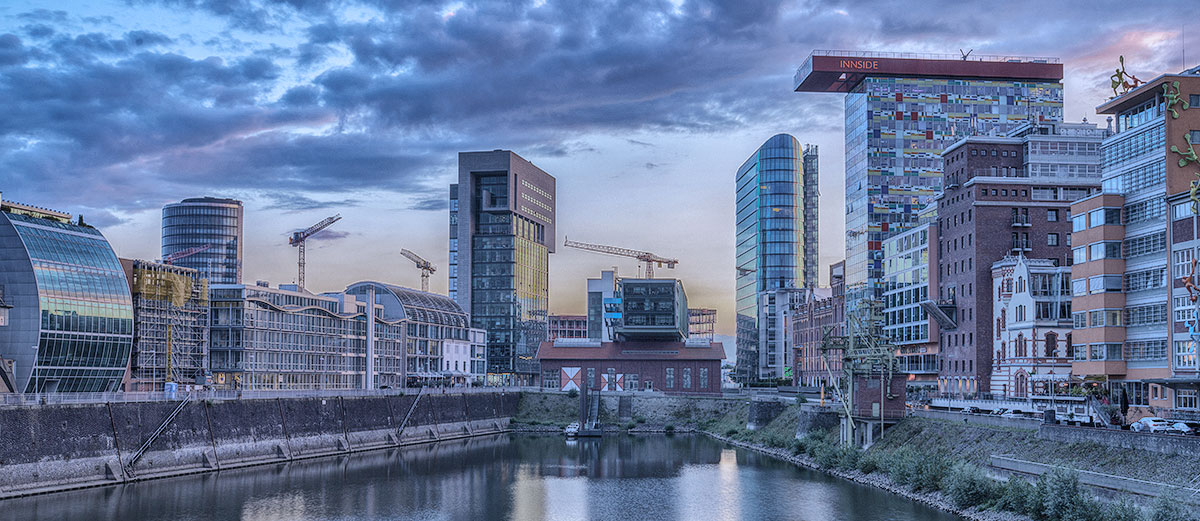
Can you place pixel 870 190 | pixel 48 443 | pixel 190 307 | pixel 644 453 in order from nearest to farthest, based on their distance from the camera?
pixel 48 443
pixel 644 453
pixel 190 307
pixel 870 190

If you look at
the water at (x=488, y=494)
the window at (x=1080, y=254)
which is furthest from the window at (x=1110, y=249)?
the water at (x=488, y=494)

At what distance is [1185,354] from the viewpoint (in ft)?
236

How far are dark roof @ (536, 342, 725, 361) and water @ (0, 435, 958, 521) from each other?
5928 cm

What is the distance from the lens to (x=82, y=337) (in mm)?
106688

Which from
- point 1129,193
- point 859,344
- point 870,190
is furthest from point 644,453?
point 870,190

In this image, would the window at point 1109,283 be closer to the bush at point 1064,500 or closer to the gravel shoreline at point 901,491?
the gravel shoreline at point 901,491

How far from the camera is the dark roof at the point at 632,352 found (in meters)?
169

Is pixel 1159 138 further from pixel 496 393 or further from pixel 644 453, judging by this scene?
pixel 496 393

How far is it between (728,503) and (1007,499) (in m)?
20.1

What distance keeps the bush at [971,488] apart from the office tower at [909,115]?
367 ft

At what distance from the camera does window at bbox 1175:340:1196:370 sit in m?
71.1

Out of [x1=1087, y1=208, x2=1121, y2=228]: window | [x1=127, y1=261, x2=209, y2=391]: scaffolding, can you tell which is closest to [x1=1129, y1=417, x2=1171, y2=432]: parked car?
[x1=1087, y1=208, x2=1121, y2=228]: window

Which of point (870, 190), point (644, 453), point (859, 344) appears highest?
point (870, 190)

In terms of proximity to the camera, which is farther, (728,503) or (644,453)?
(644,453)
